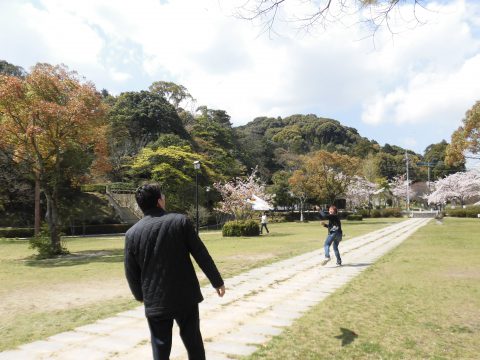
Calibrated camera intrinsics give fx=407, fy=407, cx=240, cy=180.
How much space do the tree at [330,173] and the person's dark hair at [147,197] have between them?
32.4 m

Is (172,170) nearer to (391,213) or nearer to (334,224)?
(334,224)

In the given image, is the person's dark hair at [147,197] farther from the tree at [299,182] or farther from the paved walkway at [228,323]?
the tree at [299,182]

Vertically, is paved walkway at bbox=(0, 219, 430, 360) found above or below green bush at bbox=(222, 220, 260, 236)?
below

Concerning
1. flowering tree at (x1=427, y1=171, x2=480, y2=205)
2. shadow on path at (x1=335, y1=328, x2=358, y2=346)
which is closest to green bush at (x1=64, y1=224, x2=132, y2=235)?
shadow on path at (x1=335, y1=328, x2=358, y2=346)

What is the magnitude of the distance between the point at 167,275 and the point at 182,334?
43 centimetres

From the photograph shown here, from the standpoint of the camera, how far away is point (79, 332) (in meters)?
4.72

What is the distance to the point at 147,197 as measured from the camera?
9.75ft

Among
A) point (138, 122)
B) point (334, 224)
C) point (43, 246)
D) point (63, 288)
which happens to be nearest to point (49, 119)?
point (43, 246)

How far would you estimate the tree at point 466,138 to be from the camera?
2062 cm

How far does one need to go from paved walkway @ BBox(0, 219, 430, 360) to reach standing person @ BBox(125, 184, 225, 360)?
46.2 inches

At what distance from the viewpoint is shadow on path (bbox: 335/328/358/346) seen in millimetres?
4299

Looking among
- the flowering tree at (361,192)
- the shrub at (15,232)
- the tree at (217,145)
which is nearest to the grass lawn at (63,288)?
the shrub at (15,232)

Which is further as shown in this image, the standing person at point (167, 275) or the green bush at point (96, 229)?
the green bush at point (96, 229)

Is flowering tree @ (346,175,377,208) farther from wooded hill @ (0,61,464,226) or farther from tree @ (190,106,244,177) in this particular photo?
tree @ (190,106,244,177)
